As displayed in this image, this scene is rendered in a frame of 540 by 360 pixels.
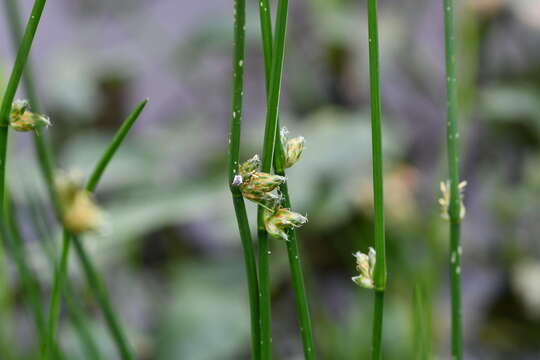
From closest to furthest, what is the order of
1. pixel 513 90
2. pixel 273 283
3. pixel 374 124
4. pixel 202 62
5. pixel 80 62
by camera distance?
pixel 374 124
pixel 273 283
pixel 513 90
pixel 80 62
pixel 202 62

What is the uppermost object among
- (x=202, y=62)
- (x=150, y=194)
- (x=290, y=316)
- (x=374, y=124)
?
(x=374, y=124)

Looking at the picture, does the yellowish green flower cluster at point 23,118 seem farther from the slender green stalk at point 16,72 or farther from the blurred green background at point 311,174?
the blurred green background at point 311,174

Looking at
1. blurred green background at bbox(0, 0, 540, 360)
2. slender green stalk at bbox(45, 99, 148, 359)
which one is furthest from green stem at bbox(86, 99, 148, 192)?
blurred green background at bbox(0, 0, 540, 360)

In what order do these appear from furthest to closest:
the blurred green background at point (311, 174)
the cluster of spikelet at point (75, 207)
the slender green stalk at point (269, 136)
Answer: the blurred green background at point (311, 174)
the cluster of spikelet at point (75, 207)
the slender green stalk at point (269, 136)

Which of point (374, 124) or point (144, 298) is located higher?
point (374, 124)

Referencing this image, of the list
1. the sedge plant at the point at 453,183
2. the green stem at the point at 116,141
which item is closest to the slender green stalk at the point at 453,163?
the sedge plant at the point at 453,183

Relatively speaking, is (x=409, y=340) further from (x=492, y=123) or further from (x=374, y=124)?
(x=374, y=124)

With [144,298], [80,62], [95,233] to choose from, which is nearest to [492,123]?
[144,298]
